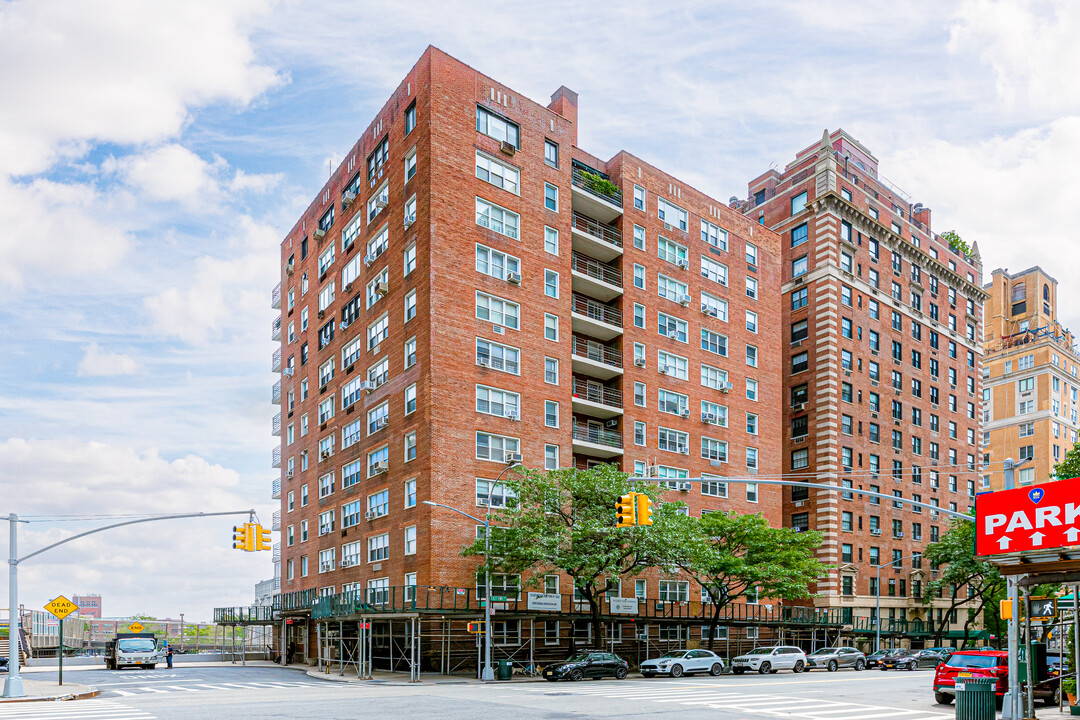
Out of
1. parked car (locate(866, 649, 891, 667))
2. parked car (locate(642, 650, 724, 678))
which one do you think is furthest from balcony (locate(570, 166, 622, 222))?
parked car (locate(866, 649, 891, 667))

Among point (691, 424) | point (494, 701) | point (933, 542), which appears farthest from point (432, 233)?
point (933, 542)

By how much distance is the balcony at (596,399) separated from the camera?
58.6 metres

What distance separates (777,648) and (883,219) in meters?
45.7

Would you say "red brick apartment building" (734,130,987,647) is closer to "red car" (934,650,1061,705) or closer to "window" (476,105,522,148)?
"window" (476,105,522,148)

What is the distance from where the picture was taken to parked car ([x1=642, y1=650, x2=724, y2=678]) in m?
46.3

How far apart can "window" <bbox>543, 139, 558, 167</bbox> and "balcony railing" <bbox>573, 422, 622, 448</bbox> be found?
16.1 m

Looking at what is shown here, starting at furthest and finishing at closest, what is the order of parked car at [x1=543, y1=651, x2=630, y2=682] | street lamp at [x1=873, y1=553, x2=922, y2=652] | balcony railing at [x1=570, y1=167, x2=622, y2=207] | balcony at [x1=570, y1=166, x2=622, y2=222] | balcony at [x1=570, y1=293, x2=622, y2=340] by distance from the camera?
street lamp at [x1=873, y1=553, x2=922, y2=652]
balcony railing at [x1=570, y1=167, x2=622, y2=207]
balcony at [x1=570, y1=166, x2=622, y2=222]
balcony at [x1=570, y1=293, x2=622, y2=340]
parked car at [x1=543, y1=651, x2=630, y2=682]

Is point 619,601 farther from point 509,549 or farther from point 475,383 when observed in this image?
point 475,383

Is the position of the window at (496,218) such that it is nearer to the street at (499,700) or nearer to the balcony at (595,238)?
the balcony at (595,238)

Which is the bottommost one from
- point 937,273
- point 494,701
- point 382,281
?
→ point 494,701

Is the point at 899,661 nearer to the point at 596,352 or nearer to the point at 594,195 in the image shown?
the point at 596,352

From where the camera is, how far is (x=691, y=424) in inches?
2518

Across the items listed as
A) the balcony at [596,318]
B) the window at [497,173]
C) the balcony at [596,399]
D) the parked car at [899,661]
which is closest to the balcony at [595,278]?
the balcony at [596,318]

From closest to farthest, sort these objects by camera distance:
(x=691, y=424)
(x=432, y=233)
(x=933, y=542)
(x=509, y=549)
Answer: (x=509, y=549), (x=432, y=233), (x=691, y=424), (x=933, y=542)
